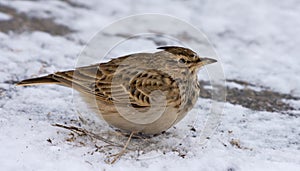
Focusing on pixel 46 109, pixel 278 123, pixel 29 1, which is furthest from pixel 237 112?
pixel 29 1

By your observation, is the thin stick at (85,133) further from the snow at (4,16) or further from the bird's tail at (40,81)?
the snow at (4,16)

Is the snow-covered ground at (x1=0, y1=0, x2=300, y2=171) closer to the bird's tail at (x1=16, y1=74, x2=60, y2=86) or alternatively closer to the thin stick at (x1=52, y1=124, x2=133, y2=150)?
the thin stick at (x1=52, y1=124, x2=133, y2=150)

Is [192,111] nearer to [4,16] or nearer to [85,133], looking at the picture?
[85,133]

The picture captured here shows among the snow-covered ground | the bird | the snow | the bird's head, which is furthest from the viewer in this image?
the snow

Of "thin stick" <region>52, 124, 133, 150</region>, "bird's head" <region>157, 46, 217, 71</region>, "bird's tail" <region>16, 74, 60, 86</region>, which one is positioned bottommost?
"thin stick" <region>52, 124, 133, 150</region>

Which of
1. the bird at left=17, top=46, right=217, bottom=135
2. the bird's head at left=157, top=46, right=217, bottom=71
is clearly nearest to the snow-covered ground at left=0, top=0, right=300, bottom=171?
the bird at left=17, top=46, right=217, bottom=135

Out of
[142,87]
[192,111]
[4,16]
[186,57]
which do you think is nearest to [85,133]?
[142,87]

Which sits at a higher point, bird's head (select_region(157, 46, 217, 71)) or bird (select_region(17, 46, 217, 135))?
bird's head (select_region(157, 46, 217, 71))
